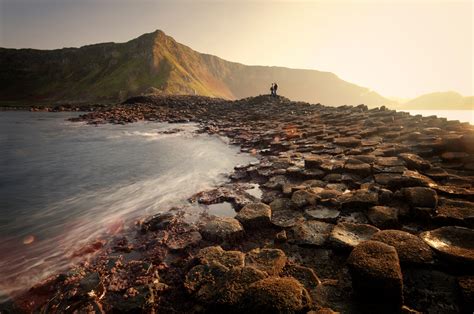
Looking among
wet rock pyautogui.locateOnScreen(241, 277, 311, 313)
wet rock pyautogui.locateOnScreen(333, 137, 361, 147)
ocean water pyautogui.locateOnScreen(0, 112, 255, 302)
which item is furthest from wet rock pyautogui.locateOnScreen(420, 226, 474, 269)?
wet rock pyautogui.locateOnScreen(333, 137, 361, 147)

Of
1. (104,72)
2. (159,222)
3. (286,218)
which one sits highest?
(104,72)

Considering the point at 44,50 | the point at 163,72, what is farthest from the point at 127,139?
the point at 44,50

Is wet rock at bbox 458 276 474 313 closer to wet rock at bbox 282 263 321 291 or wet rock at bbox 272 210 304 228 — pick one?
wet rock at bbox 282 263 321 291

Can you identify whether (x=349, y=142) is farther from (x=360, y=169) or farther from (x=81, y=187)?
(x=81, y=187)

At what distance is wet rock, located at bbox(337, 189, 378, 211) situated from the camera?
448cm

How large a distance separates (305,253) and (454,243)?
1861 millimetres

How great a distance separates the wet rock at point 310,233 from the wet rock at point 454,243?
50.2 inches

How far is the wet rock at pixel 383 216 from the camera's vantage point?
3873mm

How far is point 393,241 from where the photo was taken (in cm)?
309

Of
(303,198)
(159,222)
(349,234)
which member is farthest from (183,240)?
(349,234)

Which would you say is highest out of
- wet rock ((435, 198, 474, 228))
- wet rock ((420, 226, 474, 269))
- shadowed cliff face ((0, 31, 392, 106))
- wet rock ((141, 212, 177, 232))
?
shadowed cliff face ((0, 31, 392, 106))

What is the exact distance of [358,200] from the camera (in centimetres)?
453

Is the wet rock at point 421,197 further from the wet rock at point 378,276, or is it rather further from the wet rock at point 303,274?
the wet rock at point 303,274

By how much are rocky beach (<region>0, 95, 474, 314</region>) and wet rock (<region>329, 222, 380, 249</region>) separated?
1 cm
